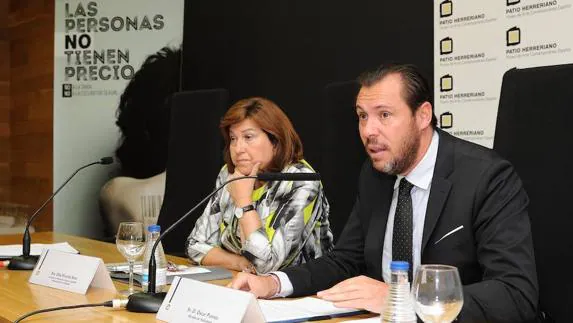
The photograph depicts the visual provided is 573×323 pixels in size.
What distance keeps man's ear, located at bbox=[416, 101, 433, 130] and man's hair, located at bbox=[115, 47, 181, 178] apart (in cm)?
355

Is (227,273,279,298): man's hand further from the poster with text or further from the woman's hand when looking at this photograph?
the poster with text

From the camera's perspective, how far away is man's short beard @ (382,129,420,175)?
2191 millimetres

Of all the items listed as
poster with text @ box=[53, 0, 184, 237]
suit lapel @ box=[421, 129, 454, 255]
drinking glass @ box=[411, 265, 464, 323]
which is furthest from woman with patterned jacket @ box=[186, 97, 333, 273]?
poster with text @ box=[53, 0, 184, 237]

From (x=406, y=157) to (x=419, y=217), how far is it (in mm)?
184

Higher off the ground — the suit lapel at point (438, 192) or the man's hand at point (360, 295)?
the suit lapel at point (438, 192)

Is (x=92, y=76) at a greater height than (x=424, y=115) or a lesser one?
greater

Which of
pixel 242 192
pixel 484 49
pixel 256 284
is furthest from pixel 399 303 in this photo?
pixel 484 49

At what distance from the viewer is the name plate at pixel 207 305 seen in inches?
61.9

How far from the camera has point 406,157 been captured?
7.20ft

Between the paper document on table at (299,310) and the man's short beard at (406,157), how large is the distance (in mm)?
487

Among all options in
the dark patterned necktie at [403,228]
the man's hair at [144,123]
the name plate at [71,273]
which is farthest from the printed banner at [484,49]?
the man's hair at [144,123]

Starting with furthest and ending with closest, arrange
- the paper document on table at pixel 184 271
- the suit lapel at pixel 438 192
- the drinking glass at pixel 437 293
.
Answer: the paper document on table at pixel 184 271
the suit lapel at pixel 438 192
the drinking glass at pixel 437 293

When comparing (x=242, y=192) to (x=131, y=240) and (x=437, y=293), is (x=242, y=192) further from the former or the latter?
(x=437, y=293)

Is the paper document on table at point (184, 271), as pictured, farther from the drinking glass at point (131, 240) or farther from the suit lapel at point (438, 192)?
the suit lapel at point (438, 192)
